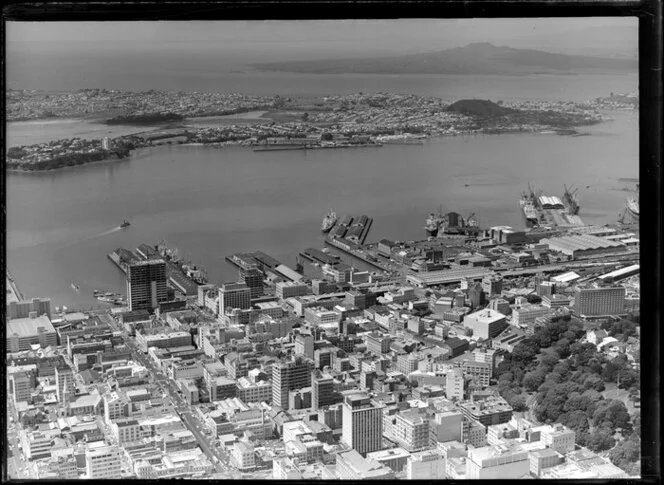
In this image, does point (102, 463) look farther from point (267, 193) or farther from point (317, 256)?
point (317, 256)

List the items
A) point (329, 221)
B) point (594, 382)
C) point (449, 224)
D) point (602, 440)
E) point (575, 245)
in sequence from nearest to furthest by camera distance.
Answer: point (602, 440), point (329, 221), point (594, 382), point (449, 224), point (575, 245)

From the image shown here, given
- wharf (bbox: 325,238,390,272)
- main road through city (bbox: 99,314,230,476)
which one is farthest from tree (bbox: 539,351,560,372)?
main road through city (bbox: 99,314,230,476)

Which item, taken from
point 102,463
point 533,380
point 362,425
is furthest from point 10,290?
point 533,380

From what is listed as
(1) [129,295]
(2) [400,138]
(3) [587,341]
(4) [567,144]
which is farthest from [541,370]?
(1) [129,295]

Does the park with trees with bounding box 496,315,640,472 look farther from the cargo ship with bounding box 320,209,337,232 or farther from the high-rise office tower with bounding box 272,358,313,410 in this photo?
the cargo ship with bounding box 320,209,337,232

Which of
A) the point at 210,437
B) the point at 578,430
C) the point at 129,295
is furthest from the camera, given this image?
the point at 129,295

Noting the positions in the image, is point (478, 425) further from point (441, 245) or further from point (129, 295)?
point (129, 295)
